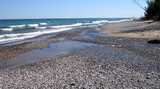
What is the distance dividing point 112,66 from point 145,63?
1.41m

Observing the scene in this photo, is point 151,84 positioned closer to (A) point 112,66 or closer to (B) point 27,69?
(A) point 112,66

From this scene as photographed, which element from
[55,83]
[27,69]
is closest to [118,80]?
[55,83]

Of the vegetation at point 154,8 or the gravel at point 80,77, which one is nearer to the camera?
the gravel at point 80,77

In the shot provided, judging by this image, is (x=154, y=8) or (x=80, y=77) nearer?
(x=80, y=77)

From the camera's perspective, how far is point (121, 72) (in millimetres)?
9492

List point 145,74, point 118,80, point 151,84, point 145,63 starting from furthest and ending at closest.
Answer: point 145,63 < point 145,74 < point 118,80 < point 151,84

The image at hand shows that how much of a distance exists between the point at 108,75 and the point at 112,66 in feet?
5.39

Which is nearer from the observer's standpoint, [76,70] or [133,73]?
[133,73]

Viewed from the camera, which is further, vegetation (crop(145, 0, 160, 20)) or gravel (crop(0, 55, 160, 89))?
vegetation (crop(145, 0, 160, 20))

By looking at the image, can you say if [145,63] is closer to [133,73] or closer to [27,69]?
[133,73]

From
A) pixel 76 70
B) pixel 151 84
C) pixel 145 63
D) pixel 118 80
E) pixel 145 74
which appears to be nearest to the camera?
pixel 151 84

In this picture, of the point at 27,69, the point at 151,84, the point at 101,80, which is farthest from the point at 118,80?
the point at 27,69

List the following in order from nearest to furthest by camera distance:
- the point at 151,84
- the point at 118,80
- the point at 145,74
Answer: the point at 151,84
the point at 118,80
the point at 145,74

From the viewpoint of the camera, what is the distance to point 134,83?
7.96 m
